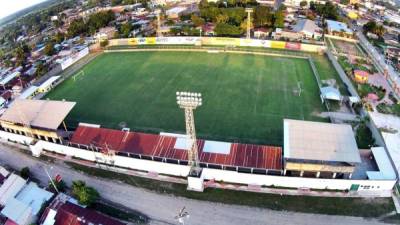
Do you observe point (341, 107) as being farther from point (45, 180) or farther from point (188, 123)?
point (45, 180)

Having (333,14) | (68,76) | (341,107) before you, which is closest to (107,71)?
(68,76)

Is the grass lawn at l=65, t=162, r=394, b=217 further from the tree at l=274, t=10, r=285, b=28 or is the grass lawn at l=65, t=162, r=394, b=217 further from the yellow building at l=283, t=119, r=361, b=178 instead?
the tree at l=274, t=10, r=285, b=28

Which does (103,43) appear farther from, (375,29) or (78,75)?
(375,29)

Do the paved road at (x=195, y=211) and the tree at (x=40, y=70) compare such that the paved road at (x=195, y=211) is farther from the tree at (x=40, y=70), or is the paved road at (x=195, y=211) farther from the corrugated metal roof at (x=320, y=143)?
the tree at (x=40, y=70)

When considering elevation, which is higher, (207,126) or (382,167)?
(207,126)

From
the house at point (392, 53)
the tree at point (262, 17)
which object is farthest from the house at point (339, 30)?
the tree at point (262, 17)

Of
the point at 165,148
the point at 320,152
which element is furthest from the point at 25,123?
the point at 320,152
